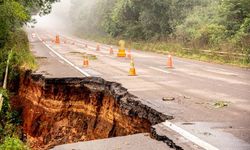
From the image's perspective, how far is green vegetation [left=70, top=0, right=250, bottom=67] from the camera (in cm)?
2555

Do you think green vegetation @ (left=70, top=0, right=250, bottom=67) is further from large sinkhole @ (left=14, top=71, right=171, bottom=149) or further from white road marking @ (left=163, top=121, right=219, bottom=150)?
white road marking @ (left=163, top=121, right=219, bottom=150)

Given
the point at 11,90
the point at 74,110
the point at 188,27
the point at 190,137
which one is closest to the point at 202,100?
the point at 190,137

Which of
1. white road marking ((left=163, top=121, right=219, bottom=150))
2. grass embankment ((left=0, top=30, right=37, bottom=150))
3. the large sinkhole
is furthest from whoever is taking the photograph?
grass embankment ((left=0, top=30, right=37, bottom=150))

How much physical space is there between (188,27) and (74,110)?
75.0 ft

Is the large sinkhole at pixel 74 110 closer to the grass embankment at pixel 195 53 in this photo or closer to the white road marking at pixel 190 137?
the white road marking at pixel 190 137

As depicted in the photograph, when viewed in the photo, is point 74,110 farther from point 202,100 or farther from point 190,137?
point 190,137

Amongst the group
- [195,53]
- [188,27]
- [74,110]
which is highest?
[188,27]

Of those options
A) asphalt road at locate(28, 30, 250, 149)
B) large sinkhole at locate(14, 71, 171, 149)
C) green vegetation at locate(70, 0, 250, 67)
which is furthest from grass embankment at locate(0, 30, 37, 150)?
green vegetation at locate(70, 0, 250, 67)

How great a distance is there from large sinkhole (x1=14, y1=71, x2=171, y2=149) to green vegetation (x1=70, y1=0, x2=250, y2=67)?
12.2 m

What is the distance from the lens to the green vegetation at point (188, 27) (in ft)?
83.8

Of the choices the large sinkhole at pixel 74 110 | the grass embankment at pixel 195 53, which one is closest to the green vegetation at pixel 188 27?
the grass embankment at pixel 195 53

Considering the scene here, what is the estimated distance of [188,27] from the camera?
34.4m

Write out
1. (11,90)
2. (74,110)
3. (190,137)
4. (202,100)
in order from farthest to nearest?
(11,90) → (74,110) → (202,100) → (190,137)

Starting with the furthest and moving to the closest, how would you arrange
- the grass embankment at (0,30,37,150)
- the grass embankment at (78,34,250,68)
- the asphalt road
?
the grass embankment at (78,34,250,68) → the grass embankment at (0,30,37,150) → the asphalt road
